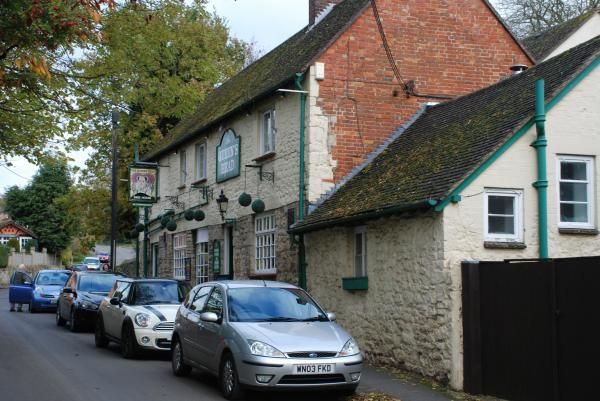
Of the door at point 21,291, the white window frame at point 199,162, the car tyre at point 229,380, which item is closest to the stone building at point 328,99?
the white window frame at point 199,162

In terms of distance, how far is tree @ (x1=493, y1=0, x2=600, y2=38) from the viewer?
34.6m

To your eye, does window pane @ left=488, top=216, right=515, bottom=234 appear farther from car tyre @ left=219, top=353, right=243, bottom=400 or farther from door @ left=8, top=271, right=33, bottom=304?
door @ left=8, top=271, right=33, bottom=304

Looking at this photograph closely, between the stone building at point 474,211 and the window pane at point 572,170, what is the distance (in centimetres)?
2

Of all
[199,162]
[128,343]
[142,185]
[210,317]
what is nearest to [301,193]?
[128,343]

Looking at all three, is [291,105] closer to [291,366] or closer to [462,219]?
[462,219]

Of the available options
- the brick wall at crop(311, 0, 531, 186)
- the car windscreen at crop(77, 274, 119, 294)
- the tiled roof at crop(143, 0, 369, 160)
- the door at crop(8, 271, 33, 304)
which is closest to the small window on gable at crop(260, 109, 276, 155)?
the tiled roof at crop(143, 0, 369, 160)

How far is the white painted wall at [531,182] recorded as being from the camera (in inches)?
480

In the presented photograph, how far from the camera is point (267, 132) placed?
20734 mm

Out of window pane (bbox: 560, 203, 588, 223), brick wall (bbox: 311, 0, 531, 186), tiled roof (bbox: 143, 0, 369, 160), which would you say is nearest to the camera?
window pane (bbox: 560, 203, 588, 223)

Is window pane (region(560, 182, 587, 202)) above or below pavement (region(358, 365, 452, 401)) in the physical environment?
above

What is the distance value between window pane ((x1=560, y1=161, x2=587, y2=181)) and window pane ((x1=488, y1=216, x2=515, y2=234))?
1176 mm

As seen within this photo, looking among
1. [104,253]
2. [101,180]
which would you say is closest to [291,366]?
[101,180]

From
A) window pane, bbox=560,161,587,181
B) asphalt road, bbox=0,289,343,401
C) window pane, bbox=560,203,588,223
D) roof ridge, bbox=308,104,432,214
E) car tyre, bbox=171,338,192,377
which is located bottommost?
asphalt road, bbox=0,289,343,401

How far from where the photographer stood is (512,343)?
10906mm
